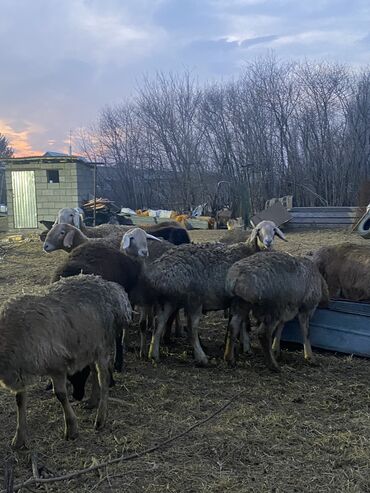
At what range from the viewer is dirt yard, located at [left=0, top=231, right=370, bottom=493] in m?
3.74

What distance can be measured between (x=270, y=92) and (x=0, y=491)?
2539 centimetres

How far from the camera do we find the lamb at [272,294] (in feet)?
20.0

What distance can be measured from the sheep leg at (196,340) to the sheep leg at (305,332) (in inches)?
48.4

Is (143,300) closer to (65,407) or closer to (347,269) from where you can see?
(65,407)

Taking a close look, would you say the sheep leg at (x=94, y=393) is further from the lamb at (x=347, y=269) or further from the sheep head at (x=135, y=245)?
the lamb at (x=347, y=269)

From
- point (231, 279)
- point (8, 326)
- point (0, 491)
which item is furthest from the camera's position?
point (231, 279)

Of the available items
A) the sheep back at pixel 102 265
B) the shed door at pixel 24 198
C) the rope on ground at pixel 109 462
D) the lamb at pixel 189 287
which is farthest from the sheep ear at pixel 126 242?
the shed door at pixel 24 198

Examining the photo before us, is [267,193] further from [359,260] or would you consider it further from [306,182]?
[359,260]

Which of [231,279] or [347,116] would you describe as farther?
[347,116]

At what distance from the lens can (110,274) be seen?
657cm

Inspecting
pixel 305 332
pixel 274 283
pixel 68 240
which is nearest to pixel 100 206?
pixel 68 240

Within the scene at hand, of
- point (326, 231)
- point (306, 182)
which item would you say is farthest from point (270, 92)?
point (326, 231)

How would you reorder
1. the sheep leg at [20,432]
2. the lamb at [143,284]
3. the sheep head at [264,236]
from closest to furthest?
the sheep leg at [20,432] < the lamb at [143,284] < the sheep head at [264,236]

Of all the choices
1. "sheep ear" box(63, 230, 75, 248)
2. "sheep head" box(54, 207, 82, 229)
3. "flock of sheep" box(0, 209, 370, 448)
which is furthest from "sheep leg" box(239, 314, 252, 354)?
"sheep head" box(54, 207, 82, 229)
